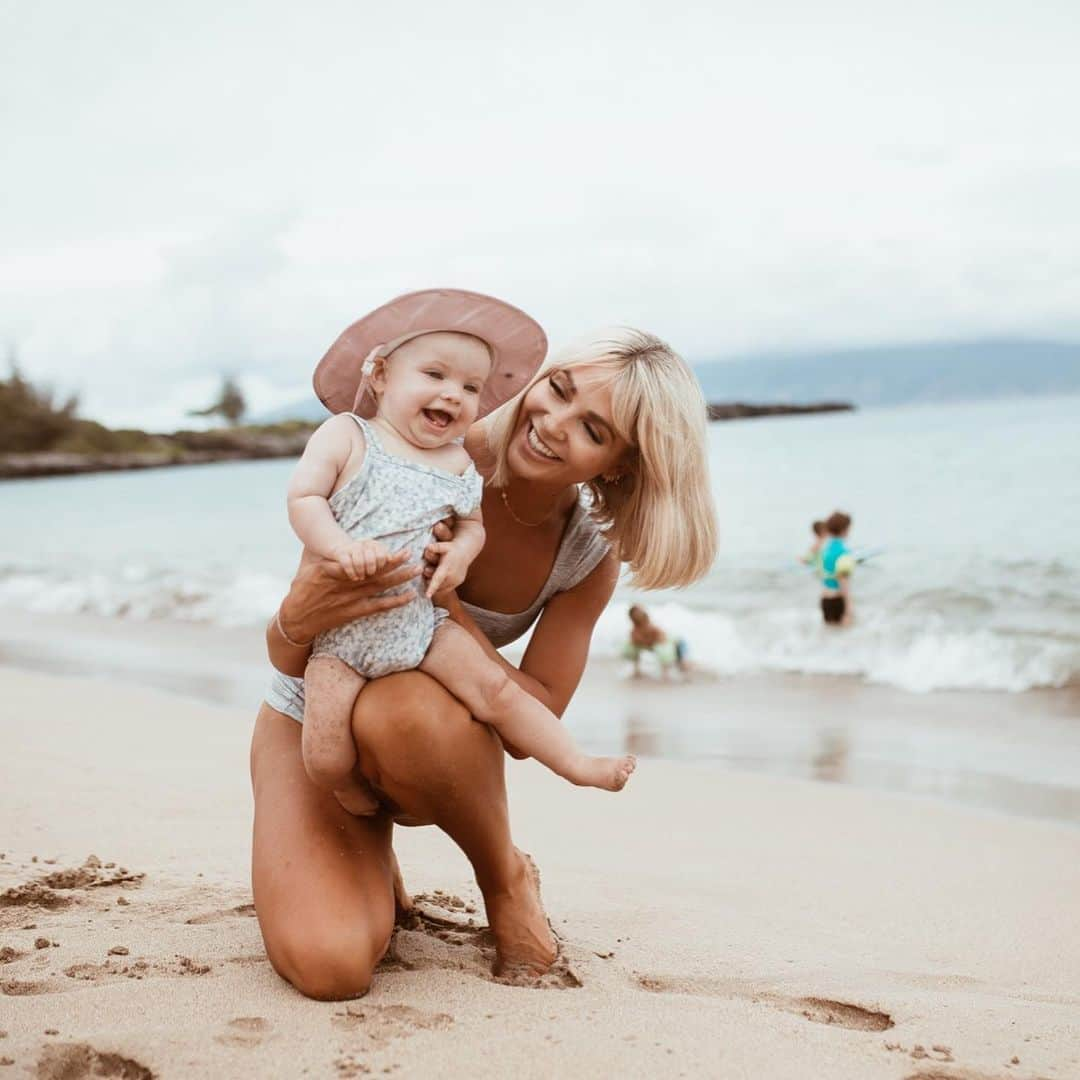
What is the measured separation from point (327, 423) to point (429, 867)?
1720 millimetres

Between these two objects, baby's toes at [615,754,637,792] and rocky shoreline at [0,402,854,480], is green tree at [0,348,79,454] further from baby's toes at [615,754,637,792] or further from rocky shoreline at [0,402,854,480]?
baby's toes at [615,754,637,792]

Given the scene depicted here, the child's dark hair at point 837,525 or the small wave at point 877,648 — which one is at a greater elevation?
the child's dark hair at point 837,525

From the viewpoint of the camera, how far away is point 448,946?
10.2ft

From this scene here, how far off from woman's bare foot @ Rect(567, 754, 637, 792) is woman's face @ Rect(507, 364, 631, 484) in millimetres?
755

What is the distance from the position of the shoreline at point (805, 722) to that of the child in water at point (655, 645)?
0.18 m

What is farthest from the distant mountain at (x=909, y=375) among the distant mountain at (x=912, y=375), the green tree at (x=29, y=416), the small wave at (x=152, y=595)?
the small wave at (x=152, y=595)

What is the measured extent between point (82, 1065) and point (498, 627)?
157 centimetres

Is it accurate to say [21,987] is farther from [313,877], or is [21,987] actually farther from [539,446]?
[539,446]

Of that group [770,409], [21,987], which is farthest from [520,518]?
[770,409]

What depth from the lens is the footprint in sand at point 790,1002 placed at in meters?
2.69

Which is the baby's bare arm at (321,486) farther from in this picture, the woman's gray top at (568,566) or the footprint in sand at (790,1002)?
the footprint in sand at (790,1002)

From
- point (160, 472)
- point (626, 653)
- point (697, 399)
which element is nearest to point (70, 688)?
point (626, 653)

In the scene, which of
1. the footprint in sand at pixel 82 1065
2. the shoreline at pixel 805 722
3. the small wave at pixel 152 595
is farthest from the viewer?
the small wave at pixel 152 595

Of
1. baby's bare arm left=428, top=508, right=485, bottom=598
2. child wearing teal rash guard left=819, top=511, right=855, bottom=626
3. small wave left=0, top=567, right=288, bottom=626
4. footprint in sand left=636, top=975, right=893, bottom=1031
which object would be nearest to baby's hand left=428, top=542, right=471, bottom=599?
baby's bare arm left=428, top=508, right=485, bottom=598
